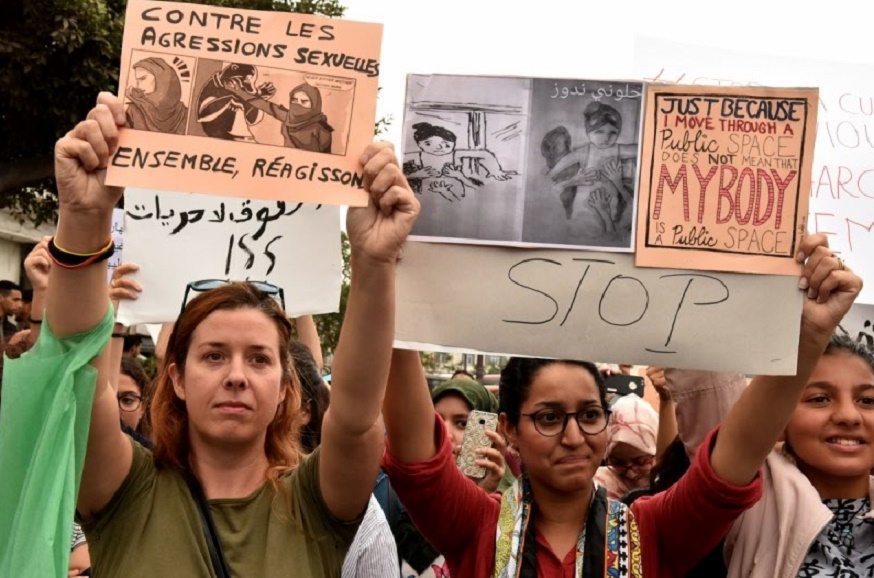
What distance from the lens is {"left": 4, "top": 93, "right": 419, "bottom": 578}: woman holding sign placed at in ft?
6.98

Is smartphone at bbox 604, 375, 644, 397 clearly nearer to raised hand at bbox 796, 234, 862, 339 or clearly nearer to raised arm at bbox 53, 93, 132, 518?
raised hand at bbox 796, 234, 862, 339

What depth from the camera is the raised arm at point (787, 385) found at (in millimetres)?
2277

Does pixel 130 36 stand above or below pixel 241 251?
above

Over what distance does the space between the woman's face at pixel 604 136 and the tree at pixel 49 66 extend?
1203 centimetres

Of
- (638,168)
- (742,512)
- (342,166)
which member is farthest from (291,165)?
(742,512)

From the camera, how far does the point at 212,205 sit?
3447mm

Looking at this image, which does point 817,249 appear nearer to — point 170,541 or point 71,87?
point 170,541

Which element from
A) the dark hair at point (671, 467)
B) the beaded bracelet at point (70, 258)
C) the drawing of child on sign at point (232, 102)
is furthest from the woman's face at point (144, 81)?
the dark hair at point (671, 467)

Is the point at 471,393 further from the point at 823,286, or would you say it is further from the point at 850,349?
the point at 823,286

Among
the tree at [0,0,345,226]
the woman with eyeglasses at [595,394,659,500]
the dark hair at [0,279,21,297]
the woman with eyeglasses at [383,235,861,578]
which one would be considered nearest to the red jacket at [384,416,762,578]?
the woman with eyeglasses at [383,235,861,578]

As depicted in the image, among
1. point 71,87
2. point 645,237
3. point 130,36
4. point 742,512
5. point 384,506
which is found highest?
point 71,87

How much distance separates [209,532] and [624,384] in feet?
13.0

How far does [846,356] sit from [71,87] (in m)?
15.1

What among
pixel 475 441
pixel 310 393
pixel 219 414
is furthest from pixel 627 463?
pixel 219 414
